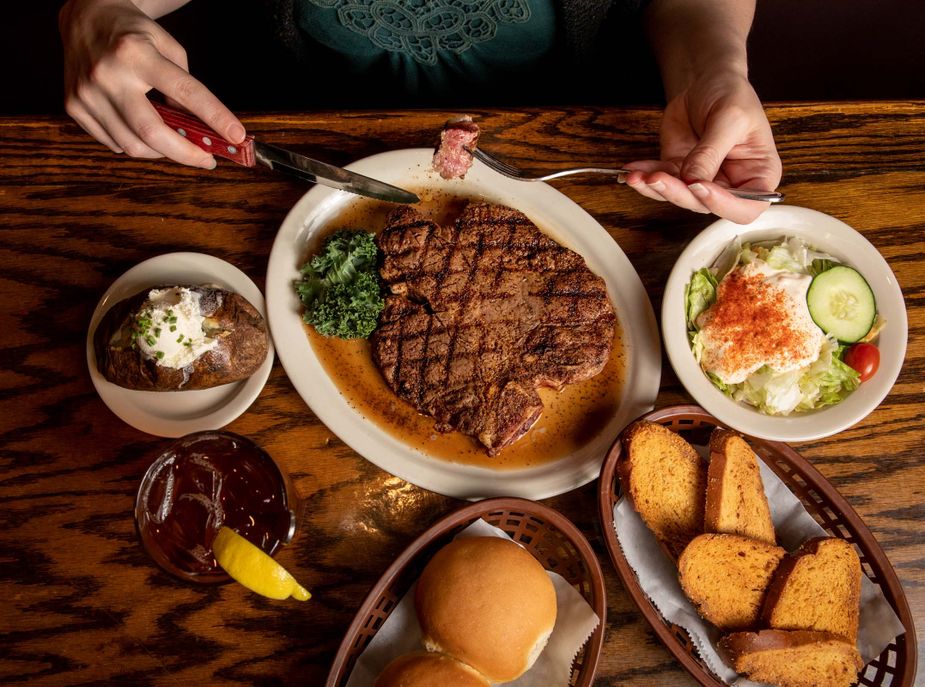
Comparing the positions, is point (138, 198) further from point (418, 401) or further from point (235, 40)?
point (418, 401)

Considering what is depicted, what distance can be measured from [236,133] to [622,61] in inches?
73.2

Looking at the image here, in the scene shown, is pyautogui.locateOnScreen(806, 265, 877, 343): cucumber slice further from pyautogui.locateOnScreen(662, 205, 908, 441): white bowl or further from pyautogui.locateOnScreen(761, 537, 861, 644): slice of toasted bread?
Answer: pyautogui.locateOnScreen(761, 537, 861, 644): slice of toasted bread

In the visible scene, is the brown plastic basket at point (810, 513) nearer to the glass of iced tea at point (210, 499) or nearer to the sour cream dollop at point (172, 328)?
the glass of iced tea at point (210, 499)

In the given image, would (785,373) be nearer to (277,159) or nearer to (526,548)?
(526,548)

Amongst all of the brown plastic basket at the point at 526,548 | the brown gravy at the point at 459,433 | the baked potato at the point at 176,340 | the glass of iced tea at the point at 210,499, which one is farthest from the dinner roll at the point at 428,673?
the baked potato at the point at 176,340

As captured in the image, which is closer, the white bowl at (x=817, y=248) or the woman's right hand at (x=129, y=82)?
the woman's right hand at (x=129, y=82)

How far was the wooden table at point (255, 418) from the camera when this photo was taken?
7.68ft

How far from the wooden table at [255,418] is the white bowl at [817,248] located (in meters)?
0.20

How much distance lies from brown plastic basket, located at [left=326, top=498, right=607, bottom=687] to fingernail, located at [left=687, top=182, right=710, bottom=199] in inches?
46.6

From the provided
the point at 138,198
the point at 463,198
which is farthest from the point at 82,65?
the point at 463,198

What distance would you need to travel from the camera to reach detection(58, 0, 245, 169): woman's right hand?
2.07 metres

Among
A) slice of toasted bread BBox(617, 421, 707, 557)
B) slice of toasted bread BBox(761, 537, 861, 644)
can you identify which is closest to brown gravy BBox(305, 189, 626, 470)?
slice of toasted bread BBox(617, 421, 707, 557)

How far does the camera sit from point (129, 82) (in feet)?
6.86

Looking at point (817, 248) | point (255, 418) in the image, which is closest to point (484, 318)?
point (255, 418)
